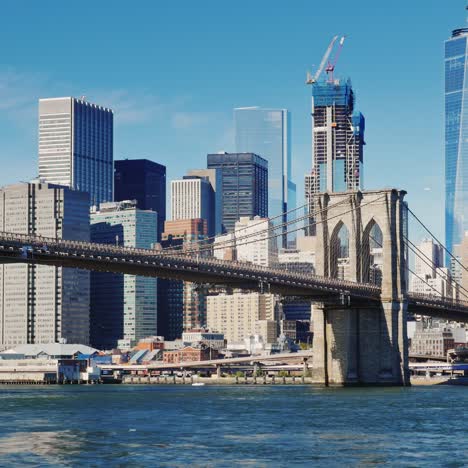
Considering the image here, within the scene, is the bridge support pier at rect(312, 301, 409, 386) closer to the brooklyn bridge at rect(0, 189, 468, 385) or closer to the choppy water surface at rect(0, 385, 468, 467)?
the brooklyn bridge at rect(0, 189, 468, 385)

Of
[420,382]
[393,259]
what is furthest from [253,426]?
[420,382]

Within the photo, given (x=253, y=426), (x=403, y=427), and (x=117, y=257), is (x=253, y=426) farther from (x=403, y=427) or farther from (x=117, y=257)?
(x=117, y=257)

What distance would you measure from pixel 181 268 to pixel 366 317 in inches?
785

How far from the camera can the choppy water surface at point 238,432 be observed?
1873 inches

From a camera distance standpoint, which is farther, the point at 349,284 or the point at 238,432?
the point at 349,284

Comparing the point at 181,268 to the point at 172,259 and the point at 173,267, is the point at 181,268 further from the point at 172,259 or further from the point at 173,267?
the point at 172,259

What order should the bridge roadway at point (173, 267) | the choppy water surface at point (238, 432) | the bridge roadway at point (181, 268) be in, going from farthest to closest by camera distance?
1. the bridge roadway at point (181, 268)
2. the bridge roadway at point (173, 267)
3. the choppy water surface at point (238, 432)

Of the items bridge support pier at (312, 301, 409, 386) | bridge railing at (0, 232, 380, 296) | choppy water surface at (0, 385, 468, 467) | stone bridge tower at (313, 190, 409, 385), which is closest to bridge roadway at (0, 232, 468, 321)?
bridge railing at (0, 232, 380, 296)

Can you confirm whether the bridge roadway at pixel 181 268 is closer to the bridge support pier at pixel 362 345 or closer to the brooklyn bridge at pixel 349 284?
the brooklyn bridge at pixel 349 284

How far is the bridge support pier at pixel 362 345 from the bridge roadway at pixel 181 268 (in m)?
1.54

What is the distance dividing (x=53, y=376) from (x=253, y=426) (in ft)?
370

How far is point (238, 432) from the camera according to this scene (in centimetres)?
5725

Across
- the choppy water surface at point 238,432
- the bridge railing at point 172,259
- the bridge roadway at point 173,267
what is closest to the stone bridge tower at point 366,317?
the bridge roadway at point 173,267

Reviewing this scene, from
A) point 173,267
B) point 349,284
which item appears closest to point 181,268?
point 173,267
